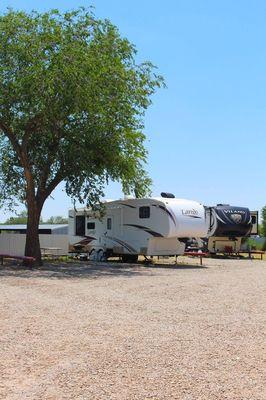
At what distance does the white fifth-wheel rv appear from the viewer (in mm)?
23484

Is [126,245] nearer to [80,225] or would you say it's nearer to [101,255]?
[101,255]

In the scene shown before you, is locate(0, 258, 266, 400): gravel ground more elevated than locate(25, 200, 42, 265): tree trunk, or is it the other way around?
locate(25, 200, 42, 265): tree trunk

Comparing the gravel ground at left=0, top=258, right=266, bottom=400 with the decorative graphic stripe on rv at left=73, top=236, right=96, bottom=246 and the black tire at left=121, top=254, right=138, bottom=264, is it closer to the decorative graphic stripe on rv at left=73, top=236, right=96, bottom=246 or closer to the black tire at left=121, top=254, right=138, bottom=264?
the black tire at left=121, top=254, right=138, bottom=264

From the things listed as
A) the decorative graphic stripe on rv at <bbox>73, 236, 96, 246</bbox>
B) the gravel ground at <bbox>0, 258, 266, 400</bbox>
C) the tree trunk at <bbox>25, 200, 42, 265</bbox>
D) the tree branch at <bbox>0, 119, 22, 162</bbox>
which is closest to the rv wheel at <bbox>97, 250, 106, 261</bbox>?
the decorative graphic stripe on rv at <bbox>73, 236, 96, 246</bbox>

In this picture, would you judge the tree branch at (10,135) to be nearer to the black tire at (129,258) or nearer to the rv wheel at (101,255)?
the rv wheel at (101,255)

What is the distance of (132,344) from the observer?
7273mm

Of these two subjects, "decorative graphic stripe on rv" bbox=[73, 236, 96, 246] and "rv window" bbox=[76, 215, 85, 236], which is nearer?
"decorative graphic stripe on rv" bbox=[73, 236, 96, 246]

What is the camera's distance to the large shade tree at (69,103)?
19828mm

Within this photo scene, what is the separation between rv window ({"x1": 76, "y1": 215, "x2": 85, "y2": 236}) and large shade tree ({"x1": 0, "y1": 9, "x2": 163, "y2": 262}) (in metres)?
5.39

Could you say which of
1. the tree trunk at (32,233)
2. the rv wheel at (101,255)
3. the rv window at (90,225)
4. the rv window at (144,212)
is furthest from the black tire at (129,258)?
the tree trunk at (32,233)

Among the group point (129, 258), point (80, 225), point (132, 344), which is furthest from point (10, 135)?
point (132, 344)

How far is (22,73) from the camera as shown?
20.0 meters

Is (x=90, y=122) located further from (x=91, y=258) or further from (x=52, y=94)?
(x=91, y=258)

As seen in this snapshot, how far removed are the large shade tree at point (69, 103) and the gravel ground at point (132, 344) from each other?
853 centimetres
